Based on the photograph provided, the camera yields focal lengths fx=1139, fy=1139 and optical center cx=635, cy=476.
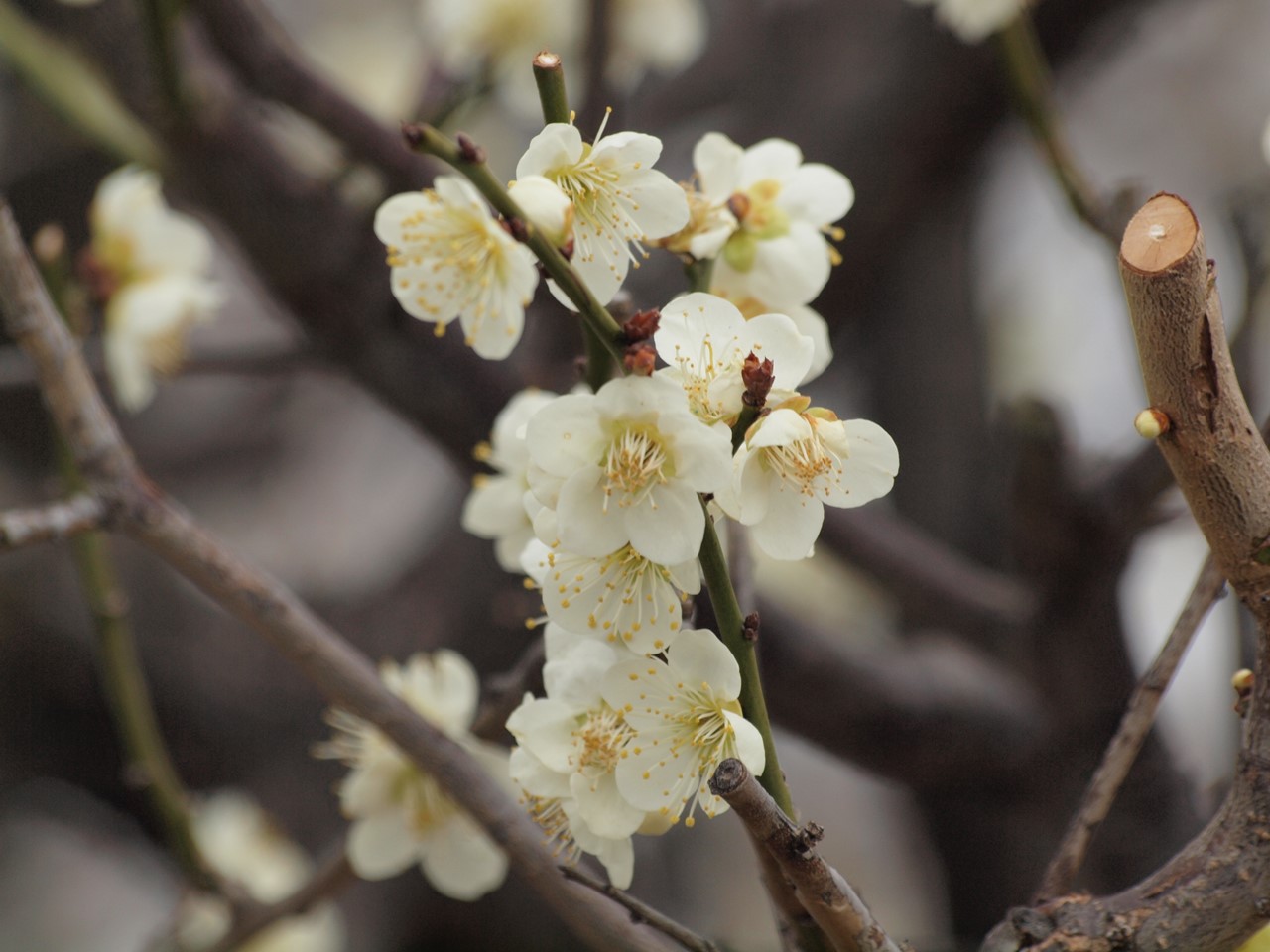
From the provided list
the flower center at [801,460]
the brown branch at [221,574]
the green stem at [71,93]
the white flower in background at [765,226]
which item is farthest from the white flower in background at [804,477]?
the green stem at [71,93]

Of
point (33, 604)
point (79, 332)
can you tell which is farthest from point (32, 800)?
point (79, 332)

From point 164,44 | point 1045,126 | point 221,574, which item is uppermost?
point 1045,126

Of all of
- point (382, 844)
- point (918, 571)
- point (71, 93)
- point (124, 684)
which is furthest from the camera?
point (918, 571)

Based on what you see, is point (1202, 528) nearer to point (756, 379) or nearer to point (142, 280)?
point (756, 379)

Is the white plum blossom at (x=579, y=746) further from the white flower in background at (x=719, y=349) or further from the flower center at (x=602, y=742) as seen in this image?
the white flower in background at (x=719, y=349)

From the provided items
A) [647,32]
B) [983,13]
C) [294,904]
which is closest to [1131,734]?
[294,904]

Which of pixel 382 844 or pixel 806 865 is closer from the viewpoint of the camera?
pixel 806 865

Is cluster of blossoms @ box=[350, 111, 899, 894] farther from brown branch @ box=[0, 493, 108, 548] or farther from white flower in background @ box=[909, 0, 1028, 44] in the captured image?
white flower in background @ box=[909, 0, 1028, 44]
